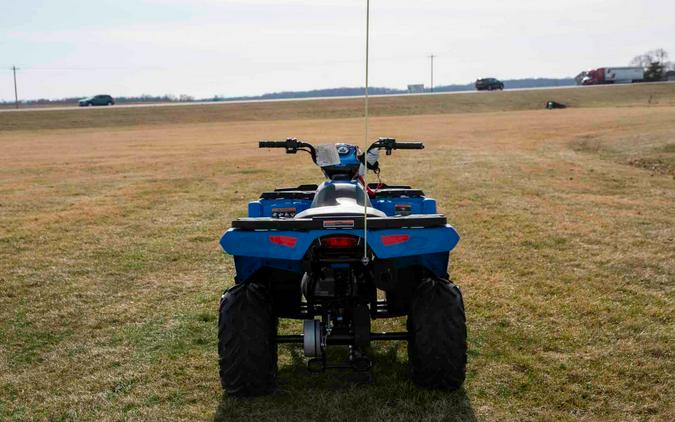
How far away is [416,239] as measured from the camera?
12.8 feet

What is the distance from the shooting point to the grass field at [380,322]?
4402mm

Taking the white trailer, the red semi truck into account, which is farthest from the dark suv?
the white trailer

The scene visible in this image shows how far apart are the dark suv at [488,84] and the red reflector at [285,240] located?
274ft

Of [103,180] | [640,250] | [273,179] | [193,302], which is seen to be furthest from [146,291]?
[103,180]

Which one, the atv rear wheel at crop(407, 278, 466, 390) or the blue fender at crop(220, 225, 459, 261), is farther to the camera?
the atv rear wheel at crop(407, 278, 466, 390)

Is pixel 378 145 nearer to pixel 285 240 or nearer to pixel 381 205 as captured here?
pixel 381 205

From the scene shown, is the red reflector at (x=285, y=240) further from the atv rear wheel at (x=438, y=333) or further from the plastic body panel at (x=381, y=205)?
the plastic body panel at (x=381, y=205)

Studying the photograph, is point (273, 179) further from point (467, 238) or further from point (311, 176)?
point (467, 238)

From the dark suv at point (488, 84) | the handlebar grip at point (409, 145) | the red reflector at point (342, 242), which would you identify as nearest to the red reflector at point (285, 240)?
the red reflector at point (342, 242)

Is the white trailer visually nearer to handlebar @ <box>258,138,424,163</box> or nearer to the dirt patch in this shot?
the dirt patch

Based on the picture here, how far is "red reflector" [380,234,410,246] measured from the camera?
385 cm

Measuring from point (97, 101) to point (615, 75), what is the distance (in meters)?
72.2

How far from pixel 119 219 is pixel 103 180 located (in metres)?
6.37

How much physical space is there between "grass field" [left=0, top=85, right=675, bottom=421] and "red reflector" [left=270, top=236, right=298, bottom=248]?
3.96 ft
